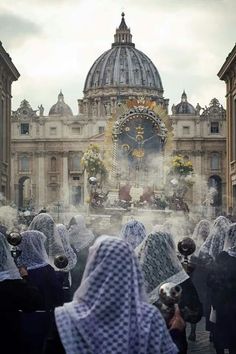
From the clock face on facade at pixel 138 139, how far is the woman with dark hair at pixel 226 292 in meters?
37.9

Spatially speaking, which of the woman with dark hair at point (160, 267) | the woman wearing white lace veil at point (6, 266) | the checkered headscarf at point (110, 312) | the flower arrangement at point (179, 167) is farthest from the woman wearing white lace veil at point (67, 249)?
the flower arrangement at point (179, 167)

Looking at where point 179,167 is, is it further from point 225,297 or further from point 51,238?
point 225,297

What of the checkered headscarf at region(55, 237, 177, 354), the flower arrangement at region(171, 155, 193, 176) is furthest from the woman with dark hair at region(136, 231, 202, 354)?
the flower arrangement at region(171, 155, 193, 176)

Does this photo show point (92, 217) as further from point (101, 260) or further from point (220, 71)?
point (101, 260)

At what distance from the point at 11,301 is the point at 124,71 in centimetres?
11492

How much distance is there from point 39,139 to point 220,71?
1940 inches

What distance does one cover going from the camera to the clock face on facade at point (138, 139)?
46.8 metres

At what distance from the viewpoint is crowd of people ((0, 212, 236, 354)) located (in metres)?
4.09

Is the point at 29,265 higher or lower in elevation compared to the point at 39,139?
lower

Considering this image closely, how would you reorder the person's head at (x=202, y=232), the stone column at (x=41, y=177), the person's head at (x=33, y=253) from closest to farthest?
the person's head at (x=33, y=253) → the person's head at (x=202, y=232) → the stone column at (x=41, y=177)

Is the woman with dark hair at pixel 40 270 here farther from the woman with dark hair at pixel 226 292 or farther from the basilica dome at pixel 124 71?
the basilica dome at pixel 124 71

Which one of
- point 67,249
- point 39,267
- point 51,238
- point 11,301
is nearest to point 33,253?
point 39,267

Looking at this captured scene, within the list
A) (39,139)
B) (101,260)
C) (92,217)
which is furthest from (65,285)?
(39,139)

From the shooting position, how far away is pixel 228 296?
8445 mm
